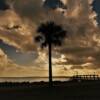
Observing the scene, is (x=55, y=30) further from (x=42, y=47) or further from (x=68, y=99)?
(x=68, y=99)

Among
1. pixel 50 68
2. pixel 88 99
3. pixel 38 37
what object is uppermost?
pixel 38 37

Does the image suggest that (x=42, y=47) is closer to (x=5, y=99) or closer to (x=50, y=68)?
(x=50, y=68)

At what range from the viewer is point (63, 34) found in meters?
74.2

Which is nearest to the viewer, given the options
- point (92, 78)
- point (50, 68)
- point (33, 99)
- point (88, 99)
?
point (88, 99)

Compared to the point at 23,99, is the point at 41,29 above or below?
above

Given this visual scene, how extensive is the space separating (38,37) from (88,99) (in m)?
36.3

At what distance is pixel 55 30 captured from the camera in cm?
7375

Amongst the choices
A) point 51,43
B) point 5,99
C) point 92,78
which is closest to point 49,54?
point 51,43

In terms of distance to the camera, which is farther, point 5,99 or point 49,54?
Answer: point 49,54

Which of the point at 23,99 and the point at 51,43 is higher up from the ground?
the point at 51,43

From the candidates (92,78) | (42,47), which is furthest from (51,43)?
(92,78)

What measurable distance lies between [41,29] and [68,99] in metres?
33.9

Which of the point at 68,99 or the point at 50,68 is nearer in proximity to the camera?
the point at 68,99

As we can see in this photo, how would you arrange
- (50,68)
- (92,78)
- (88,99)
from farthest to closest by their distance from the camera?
(92,78)
(50,68)
(88,99)
